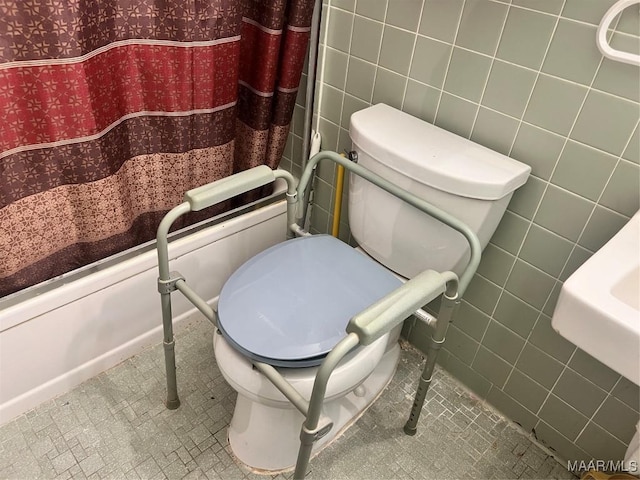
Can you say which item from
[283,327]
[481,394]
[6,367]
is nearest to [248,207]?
[283,327]

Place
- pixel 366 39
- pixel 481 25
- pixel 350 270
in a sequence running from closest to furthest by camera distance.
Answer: pixel 481 25 < pixel 350 270 < pixel 366 39

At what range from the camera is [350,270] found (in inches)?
45.3

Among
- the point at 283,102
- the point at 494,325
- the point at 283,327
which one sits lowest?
the point at 494,325

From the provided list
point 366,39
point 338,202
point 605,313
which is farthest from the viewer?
point 338,202

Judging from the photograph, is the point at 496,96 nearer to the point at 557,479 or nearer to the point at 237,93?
the point at 237,93

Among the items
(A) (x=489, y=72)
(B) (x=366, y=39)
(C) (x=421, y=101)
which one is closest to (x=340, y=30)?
(B) (x=366, y=39)

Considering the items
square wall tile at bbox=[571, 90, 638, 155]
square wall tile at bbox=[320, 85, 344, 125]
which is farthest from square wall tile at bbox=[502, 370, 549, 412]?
square wall tile at bbox=[320, 85, 344, 125]

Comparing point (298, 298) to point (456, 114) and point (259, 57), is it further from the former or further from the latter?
point (259, 57)

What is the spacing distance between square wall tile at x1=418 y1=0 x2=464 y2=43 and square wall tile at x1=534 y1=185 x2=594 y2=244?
0.41 m

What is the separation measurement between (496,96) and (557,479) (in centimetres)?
98

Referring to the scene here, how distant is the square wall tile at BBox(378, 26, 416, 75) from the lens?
1.18 metres

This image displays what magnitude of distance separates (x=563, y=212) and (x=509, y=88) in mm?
292

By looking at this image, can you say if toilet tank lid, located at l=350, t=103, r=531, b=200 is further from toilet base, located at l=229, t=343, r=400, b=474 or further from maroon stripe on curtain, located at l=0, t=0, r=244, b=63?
toilet base, located at l=229, t=343, r=400, b=474

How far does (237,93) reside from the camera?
1381 millimetres
